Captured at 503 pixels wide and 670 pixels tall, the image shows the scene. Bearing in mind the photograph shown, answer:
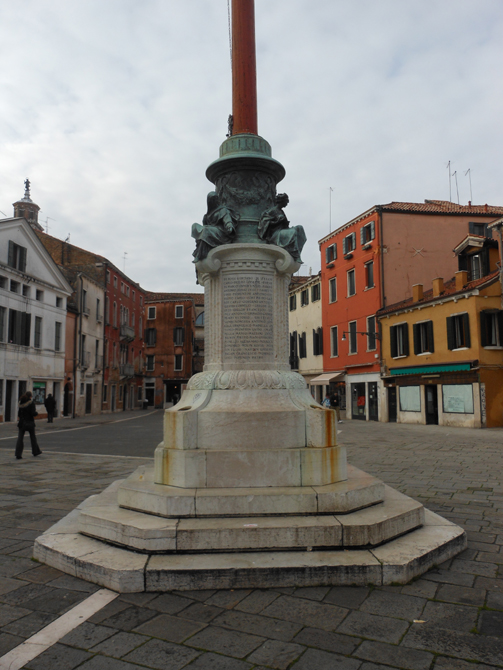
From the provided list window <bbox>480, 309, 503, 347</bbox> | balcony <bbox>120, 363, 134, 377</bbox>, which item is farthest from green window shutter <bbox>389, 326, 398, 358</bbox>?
balcony <bbox>120, 363, 134, 377</bbox>

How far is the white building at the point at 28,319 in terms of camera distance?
26.2m

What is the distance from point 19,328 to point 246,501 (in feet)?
85.7

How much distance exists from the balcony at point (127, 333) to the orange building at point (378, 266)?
840 inches

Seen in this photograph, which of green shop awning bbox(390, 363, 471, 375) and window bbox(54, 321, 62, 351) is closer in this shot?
green shop awning bbox(390, 363, 471, 375)

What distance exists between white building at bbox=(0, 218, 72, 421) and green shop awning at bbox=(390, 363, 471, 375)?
19767 millimetres

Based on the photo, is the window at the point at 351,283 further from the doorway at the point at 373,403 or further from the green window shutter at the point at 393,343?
the doorway at the point at 373,403

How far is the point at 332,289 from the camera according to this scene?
34156 millimetres

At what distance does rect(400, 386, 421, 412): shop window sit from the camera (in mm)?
24631

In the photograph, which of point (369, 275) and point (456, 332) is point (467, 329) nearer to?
point (456, 332)

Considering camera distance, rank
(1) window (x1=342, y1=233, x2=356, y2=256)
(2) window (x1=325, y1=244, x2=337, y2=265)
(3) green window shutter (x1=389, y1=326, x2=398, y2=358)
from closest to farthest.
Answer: (3) green window shutter (x1=389, y1=326, x2=398, y2=358) < (1) window (x1=342, y1=233, x2=356, y2=256) < (2) window (x1=325, y1=244, x2=337, y2=265)

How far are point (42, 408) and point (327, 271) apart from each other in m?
20.1

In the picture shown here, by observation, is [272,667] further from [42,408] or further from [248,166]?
[42,408]

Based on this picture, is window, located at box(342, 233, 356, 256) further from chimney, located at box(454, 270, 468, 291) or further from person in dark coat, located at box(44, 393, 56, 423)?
person in dark coat, located at box(44, 393, 56, 423)

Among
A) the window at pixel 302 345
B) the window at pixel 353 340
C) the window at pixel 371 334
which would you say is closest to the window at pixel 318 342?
the window at pixel 302 345
